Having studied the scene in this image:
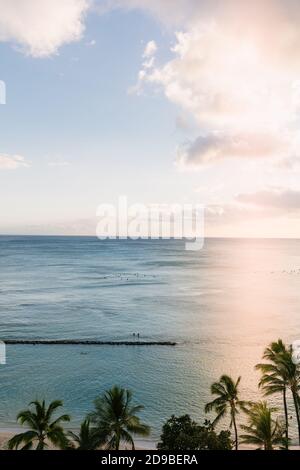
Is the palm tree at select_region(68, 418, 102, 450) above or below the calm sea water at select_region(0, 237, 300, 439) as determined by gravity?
below

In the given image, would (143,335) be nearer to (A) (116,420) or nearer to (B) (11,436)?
(B) (11,436)

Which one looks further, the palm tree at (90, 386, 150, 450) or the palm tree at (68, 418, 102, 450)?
the palm tree at (90, 386, 150, 450)

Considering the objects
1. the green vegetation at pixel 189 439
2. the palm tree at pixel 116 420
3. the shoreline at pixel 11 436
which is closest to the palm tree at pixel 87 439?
the palm tree at pixel 116 420

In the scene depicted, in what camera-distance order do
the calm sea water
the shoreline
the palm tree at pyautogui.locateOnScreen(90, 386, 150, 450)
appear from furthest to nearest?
the calm sea water < the shoreline < the palm tree at pyautogui.locateOnScreen(90, 386, 150, 450)

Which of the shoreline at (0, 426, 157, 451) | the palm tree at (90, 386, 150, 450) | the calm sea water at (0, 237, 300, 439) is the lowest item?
the shoreline at (0, 426, 157, 451)

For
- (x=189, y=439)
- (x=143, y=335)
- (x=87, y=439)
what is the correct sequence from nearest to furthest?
(x=189, y=439) → (x=87, y=439) → (x=143, y=335)

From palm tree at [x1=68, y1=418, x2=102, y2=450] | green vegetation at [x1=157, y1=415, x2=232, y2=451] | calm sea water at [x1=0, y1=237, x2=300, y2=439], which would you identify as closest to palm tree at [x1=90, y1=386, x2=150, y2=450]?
palm tree at [x1=68, y1=418, x2=102, y2=450]

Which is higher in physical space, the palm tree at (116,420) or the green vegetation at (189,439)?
the palm tree at (116,420)

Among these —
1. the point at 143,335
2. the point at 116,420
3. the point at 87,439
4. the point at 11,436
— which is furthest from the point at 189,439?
the point at 143,335

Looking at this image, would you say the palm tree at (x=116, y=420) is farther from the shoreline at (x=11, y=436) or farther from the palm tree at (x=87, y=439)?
the shoreline at (x=11, y=436)

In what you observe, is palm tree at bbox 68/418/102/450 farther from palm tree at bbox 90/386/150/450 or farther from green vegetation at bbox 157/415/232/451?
green vegetation at bbox 157/415/232/451
